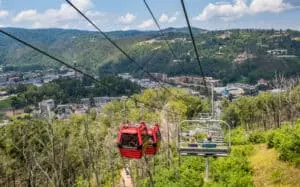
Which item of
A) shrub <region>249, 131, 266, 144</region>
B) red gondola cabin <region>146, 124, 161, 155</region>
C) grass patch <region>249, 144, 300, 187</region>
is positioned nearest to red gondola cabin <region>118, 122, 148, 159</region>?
red gondola cabin <region>146, 124, 161, 155</region>

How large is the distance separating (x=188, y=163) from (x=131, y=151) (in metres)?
21.1

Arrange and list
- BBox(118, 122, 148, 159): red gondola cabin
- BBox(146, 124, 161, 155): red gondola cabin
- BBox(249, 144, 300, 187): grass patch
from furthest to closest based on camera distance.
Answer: BBox(249, 144, 300, 187): grass patch < BBox(146, 124, 161, 155): red gondola cabin < BBox(118, 122, 148, 159): red gondola cabin

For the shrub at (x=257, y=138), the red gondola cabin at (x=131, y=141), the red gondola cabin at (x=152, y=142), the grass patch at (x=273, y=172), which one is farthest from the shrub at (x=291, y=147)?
the red gondola cabin at (x=131, y=141)

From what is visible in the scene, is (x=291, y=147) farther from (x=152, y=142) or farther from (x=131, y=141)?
(x=131, y=141)

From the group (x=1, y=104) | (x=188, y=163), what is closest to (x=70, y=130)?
(x=188, y=163)

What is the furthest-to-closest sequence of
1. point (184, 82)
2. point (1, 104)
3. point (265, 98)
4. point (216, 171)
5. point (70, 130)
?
point (184, 82) < point (1, 104) < point (265, 98) < point (70, 130) < point (216, 171)

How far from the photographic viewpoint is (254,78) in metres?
172

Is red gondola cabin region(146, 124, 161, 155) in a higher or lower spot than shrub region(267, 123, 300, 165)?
higher

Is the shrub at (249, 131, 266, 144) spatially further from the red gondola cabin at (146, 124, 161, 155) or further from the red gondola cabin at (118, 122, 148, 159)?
the red gondola cabin at (118, 122, 148, 159)

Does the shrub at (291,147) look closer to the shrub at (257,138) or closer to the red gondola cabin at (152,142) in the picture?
the shrub at (257,138)

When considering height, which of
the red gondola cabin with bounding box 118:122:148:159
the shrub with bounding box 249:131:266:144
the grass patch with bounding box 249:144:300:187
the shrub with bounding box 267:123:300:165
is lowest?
the shrub with bounding box 249:131:266:144

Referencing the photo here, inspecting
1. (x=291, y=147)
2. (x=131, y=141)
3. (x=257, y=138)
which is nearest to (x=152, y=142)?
(x=131, y=141)

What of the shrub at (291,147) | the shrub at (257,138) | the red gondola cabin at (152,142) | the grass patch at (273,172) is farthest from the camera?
the shrub at (257,138)

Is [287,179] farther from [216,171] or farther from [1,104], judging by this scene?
[1,104]
